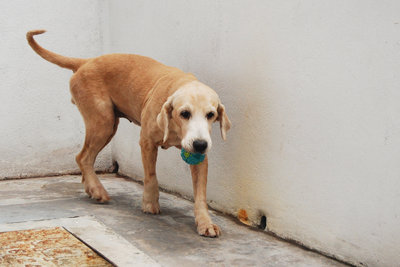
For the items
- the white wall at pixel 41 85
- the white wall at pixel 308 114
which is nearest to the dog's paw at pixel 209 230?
the white wall at pixel 308 114

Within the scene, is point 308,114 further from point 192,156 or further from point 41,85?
point 41,85

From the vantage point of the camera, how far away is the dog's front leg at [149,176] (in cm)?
382

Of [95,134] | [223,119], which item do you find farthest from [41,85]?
[223,119]

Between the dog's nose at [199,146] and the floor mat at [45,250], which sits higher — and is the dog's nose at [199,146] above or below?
above

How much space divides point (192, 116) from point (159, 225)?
2.87 feet

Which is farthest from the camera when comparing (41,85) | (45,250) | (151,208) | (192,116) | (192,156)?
(41,85)

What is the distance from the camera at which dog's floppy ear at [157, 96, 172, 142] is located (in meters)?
3.40

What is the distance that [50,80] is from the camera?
552cm

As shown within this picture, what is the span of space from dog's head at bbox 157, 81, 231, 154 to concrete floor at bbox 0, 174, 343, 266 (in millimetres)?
609

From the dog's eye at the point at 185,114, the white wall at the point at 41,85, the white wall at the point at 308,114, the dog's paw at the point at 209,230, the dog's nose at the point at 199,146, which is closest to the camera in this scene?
the white wall at the point at 308,114

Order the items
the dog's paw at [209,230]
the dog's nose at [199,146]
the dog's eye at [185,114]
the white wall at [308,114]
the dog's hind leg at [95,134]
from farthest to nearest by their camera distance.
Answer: the dog's hind leg at [95,134] < the dog's paw at [209,230] < the dog's eye at [185,114] < the dog's nose at [199,146] < the white wall at [308,114]

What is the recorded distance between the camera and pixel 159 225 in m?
3.62

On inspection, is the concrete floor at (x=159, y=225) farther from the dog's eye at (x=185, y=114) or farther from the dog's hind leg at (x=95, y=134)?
the dog's eye at (x=185, y=114)

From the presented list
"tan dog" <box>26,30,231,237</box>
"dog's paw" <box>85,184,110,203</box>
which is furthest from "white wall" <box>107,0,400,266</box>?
"dog's paw" <box>85,184,110,203</box>
